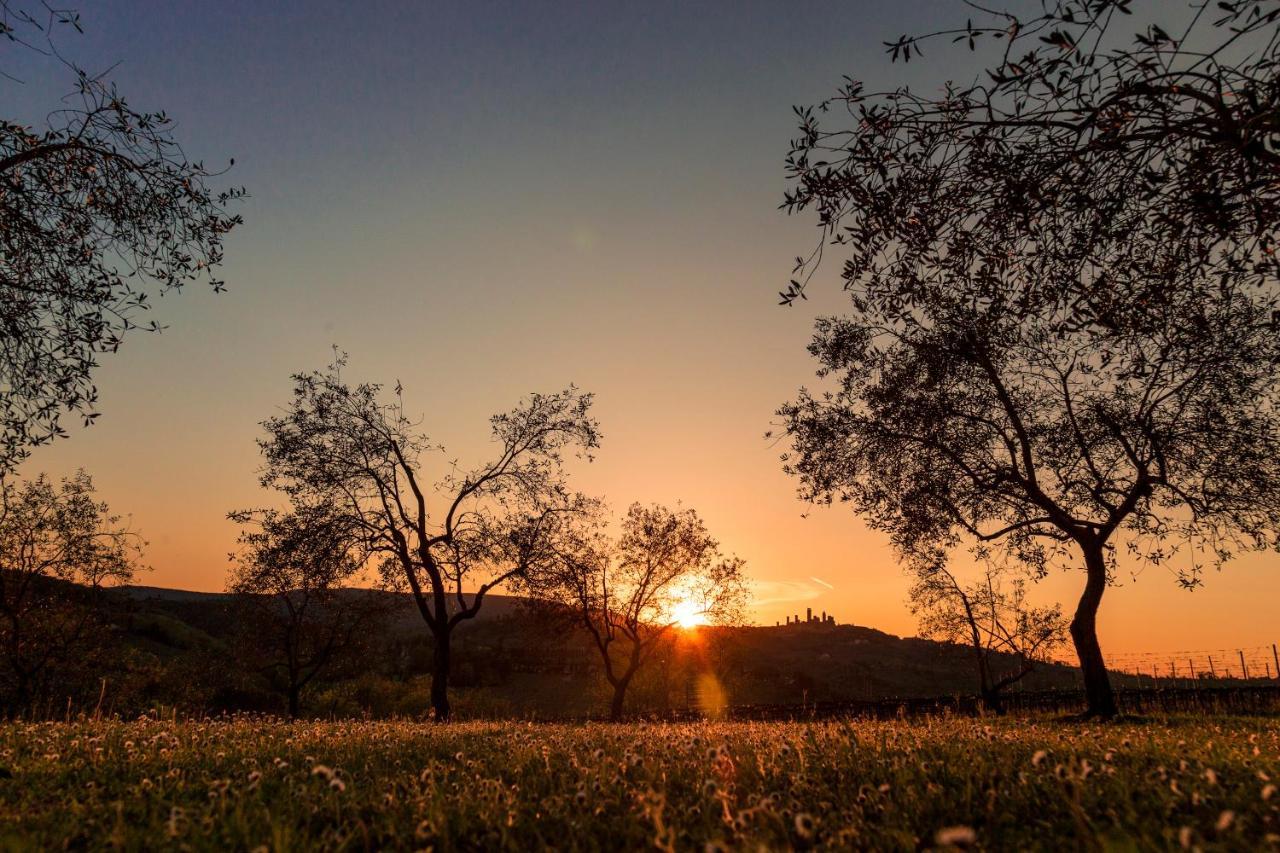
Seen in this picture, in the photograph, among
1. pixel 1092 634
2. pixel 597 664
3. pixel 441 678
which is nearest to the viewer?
pixel 1092 634

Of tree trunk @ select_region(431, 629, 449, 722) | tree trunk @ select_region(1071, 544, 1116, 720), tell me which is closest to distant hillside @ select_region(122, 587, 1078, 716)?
tree trunk @ select_region(431, 629, 449, 722)

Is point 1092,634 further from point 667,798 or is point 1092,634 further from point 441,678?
point 441,678

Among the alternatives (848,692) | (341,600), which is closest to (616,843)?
(341,600)

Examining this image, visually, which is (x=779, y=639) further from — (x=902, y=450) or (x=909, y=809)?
(x=909, y=809)

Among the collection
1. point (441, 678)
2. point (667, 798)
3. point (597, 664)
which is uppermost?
point (667, 798)

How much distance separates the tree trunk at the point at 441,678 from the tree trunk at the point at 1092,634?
2271 centimetres

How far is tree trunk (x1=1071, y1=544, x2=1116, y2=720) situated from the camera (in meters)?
20.9

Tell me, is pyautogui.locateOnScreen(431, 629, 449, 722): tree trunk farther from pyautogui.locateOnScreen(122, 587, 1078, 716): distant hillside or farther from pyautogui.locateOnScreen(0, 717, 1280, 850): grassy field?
pyautogui.locateOnScreen(0, 717, 1280, 850): grassy field

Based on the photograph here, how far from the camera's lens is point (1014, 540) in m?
24.0

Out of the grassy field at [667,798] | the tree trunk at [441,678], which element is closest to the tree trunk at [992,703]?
the tree trunk at [441,678]

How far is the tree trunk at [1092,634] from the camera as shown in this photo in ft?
68.6

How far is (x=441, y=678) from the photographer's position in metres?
Answer: 28.1

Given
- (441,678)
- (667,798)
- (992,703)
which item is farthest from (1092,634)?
(441,678)

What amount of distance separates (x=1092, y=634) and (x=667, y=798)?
22.2 m
